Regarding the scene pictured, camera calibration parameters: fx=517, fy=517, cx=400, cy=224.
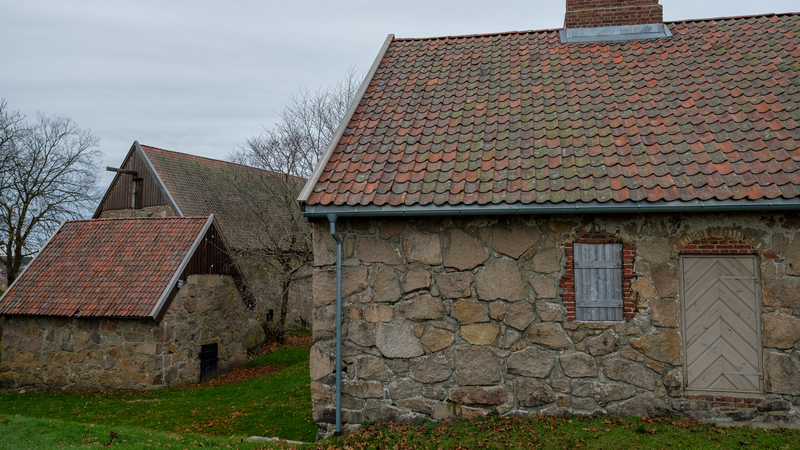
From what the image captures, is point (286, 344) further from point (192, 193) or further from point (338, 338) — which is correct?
point (338, 338)

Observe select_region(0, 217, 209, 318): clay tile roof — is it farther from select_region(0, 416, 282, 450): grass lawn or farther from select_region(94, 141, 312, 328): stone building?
select_region(0, 416, 282, 450): grass lawn

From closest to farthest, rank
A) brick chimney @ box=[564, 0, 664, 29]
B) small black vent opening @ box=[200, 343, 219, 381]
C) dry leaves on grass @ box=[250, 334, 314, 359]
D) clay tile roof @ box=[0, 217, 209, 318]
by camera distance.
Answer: brick chimney @ box=[564, 0, 664, 29] → clay tile roof @ box=[0, 217, 209, 318] → small black vent opening @ box=[200, 343, 219, 381] → dry leaves on grass @ box=[250, 334, 314, 359]

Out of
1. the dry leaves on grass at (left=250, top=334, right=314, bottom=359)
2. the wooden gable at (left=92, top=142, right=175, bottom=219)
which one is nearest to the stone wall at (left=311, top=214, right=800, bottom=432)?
the dry leaves on grass at (left=250, top=334, right=314, bottom=359)

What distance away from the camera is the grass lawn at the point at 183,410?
7457 millimetres

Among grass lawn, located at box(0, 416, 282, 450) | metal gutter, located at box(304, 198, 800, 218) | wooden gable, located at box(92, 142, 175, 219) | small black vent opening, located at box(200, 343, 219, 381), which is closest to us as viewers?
metal gutter, located at box(304, 198, 800, 218)

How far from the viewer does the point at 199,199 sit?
20.7m

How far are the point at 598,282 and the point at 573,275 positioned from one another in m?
0.29

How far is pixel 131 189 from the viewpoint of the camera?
21109 mm

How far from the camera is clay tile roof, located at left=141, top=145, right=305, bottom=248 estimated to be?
19938 mm

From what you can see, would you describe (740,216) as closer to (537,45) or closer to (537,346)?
(537,346)

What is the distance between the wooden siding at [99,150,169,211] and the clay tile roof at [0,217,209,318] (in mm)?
5900

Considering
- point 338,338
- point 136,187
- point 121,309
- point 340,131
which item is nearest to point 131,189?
point 136,187

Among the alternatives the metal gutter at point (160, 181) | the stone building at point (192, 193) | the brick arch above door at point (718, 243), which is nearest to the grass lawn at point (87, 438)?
the brick arch above door at point (718, 243)

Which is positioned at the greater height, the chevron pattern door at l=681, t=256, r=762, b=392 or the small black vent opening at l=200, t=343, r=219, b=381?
the chevron pattern door at l=681, t=256, r=762, b=392
